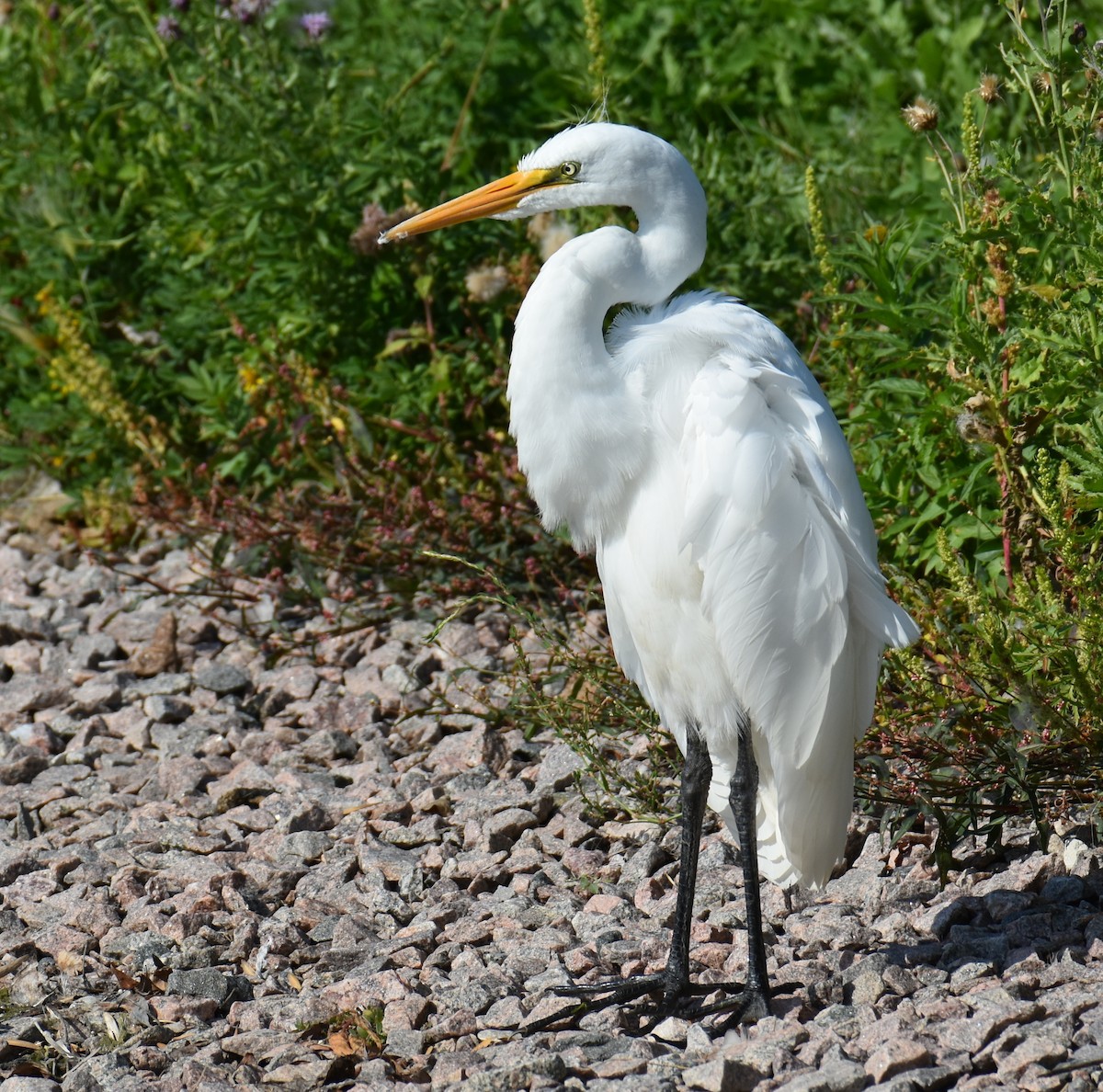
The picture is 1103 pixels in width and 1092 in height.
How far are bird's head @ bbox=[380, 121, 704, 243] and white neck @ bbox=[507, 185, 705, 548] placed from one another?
0.07 ft

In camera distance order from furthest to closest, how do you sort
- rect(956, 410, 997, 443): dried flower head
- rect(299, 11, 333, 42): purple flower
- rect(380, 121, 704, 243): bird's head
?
rect(299, 11, 333, 42): purple flower, rect(956, 410, 997, 443): dried flower head, rect(380, 121, 704, 243): bird's head

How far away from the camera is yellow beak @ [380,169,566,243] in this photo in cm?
274

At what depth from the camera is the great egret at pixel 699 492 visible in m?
2.52

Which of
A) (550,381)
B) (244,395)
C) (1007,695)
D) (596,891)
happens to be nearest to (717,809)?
(596,891)

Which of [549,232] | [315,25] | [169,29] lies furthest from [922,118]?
[169,29]

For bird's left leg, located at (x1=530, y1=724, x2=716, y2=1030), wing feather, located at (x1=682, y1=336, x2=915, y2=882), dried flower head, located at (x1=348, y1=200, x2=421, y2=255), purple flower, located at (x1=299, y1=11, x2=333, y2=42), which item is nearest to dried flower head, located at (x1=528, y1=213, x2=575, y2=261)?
dried flower head, located at (x1=348, y1=200, x2=421, y2=255)

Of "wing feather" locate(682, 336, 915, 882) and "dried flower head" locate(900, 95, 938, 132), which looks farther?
"dried flower head" locate(900, 95, 938, 132)

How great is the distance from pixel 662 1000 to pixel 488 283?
219cm

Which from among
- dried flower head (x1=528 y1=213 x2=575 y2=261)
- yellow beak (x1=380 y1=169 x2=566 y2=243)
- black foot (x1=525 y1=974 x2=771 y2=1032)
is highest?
yellow beak (x1=380 y1=169 x2=566 y2=243)

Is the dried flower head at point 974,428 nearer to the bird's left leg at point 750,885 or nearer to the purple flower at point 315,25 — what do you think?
the bird's left leg at point 750,885

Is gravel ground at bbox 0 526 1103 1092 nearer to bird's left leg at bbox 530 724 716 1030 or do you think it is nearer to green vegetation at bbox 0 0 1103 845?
bird's left leg at bbox 530 724 716 1030

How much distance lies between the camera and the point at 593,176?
8.74ft

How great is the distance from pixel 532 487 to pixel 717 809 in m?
0.82

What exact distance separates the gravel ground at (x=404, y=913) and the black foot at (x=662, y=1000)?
35 millimetres
